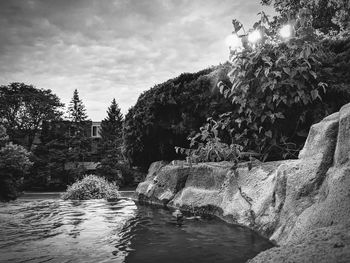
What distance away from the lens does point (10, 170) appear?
52.1 ft

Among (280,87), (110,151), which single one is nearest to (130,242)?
(280,87)

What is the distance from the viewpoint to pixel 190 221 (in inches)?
171

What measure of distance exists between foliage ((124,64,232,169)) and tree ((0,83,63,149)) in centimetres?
3298

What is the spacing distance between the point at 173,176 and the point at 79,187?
5764 millimetres

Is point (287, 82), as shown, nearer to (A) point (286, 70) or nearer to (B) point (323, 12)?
(A) point (286, 70)

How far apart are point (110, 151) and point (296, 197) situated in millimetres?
32358

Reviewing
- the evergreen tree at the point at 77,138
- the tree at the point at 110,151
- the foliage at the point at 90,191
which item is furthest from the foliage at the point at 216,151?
the evergreen tree at the point at 77,138

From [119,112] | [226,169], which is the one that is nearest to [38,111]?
[119,112]

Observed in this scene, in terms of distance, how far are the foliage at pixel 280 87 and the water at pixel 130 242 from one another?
2.18m

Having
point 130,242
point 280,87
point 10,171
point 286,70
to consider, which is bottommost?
point 130,242

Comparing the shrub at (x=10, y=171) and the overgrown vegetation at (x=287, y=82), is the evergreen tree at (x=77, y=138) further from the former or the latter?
the overgrown vegetation at (x=287, y=82)

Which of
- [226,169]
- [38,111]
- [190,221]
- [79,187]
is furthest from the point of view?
[38,111]

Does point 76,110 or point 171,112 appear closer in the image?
point 171,112

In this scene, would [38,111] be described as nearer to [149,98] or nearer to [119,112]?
[119,112]
